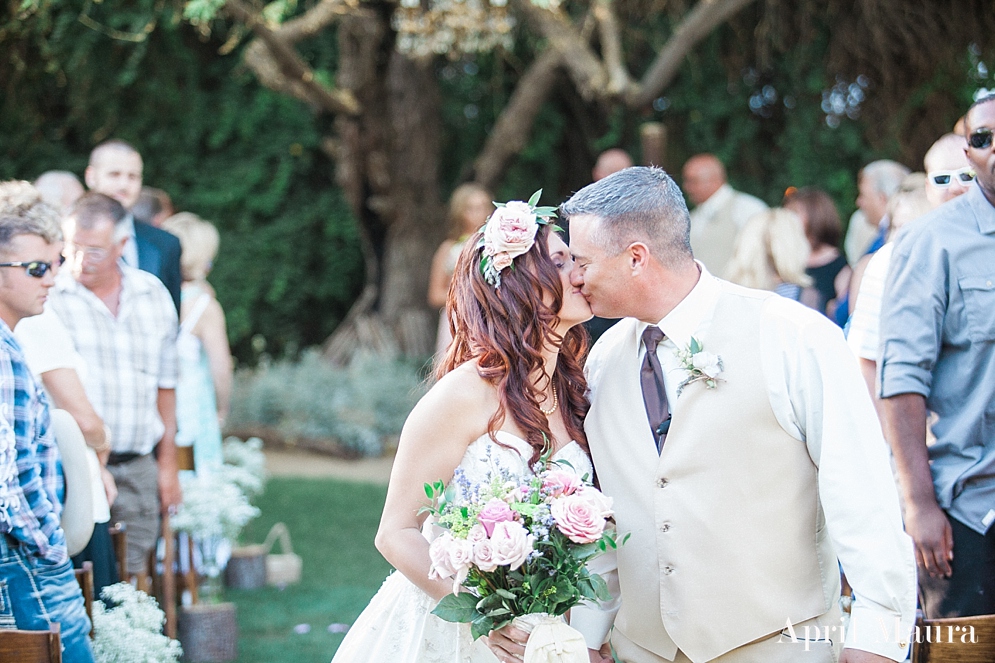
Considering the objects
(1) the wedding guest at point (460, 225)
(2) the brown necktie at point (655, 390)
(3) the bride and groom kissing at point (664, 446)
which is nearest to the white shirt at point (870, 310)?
(3) the bride and groom kissing at point (664, 446)

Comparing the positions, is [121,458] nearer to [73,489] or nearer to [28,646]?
[73,489]

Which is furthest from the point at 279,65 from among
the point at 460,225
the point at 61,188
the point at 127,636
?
the point at 127,636

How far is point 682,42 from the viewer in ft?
33.7

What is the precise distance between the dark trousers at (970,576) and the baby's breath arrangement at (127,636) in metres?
2.51

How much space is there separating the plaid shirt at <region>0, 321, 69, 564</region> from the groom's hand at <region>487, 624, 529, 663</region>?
1.40 meters

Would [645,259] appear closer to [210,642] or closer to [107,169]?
[210,642]

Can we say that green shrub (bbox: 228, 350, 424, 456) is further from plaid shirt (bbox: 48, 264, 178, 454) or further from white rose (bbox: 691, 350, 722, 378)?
white rose (bbox: 691, 350, 722, 378)

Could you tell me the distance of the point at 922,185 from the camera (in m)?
5.11

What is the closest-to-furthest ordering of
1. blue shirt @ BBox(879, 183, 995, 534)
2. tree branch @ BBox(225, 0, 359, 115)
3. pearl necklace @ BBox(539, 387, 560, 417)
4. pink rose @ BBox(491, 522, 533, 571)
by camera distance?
pink rose @ BBox(491, 522, 533, 571) < pearl necklace @ BBox(539, 387, 560, 417) < blue shirt @ BBox(879, 183, 995, 534) < tree branch @ BBox(225, 0, 359, 115)

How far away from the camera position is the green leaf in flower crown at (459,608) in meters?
2.42

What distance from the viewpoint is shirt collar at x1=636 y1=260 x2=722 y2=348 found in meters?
2.73

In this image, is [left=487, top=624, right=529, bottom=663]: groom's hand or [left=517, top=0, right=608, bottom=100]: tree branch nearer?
[left=487, top=624, right=529, bottom=663]: groom's hand

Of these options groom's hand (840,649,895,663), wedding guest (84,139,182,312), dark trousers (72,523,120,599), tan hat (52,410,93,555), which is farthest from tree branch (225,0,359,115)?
groom's hand (840,649,895,663)

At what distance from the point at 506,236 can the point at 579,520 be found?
816mm
